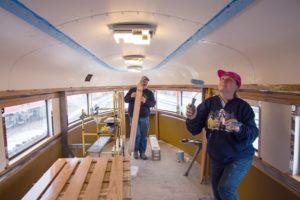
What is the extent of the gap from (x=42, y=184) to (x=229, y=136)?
169cm

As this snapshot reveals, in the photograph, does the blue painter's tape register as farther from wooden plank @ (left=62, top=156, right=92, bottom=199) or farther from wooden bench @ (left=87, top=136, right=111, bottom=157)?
wooden bench @ (left=87, top=136, right=111, bottom=157)

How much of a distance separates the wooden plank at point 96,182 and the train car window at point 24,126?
0.95 m

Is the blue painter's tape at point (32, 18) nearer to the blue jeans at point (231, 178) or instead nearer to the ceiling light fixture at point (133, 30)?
the ceiling light fixture at point (133, 30)

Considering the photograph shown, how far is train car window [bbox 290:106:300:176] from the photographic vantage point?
1.65 meters

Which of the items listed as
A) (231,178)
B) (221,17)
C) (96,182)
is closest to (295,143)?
(231,178)

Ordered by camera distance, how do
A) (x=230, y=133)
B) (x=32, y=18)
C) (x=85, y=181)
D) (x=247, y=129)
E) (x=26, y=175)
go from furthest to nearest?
1. (x=26, y=175)
2. (x=85, y=181)
3. (x=230, y=133)
4. (x=247, y=129)
5. (x=32, y=18)

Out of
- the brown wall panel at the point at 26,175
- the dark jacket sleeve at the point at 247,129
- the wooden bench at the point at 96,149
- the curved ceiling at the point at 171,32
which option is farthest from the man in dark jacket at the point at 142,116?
the dark jacket sleeve at the point at 247,129

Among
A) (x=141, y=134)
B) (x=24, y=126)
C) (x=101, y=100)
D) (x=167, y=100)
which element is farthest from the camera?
(x=101, y=100)

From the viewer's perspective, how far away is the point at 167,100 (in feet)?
19.5

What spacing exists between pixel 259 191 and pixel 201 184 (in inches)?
47.8

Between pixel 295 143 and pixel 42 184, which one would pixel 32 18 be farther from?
pixel 295 143

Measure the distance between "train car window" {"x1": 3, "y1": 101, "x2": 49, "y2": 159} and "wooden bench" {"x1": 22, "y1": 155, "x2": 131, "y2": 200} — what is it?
0.55m

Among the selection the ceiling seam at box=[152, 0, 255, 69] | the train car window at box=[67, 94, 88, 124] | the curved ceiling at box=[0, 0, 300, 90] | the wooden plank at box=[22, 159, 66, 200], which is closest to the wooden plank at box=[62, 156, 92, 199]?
the wooden plank at box=[22, 159, 66, 200]

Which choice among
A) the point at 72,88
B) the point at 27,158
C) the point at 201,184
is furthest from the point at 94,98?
the point at 201,184
